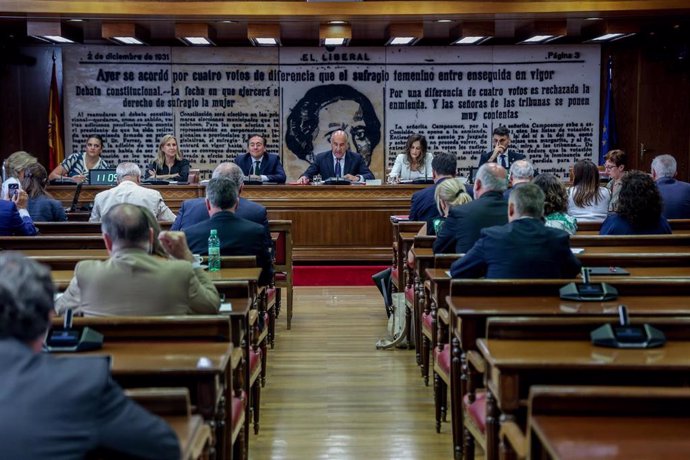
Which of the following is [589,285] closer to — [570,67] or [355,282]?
[355,282]

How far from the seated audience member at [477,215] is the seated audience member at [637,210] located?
80 centimetres

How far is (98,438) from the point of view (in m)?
1.84

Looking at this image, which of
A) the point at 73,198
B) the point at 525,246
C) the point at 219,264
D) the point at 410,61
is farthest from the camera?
the point at 410,61

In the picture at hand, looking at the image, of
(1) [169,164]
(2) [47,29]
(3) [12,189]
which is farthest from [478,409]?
(2) [47,29]

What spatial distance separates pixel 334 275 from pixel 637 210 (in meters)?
3.90

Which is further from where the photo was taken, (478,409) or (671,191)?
(671,191)

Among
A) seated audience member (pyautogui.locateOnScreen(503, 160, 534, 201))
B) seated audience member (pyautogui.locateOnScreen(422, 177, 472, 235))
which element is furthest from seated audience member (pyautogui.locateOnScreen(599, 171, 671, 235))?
seated audience member (pyautogui.locateOnScreen(422, 177, 472, 235))

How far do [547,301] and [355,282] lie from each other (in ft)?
16.9

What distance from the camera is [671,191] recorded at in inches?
282

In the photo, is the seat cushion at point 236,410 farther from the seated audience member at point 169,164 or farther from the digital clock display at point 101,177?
the seated audience member at point 169,164

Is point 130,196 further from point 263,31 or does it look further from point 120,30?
point 263,31

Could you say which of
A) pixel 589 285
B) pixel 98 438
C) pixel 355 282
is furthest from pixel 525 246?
pixel 355 282

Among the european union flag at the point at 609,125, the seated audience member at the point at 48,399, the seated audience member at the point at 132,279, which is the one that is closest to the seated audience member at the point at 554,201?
the seated audience member at the point at 132,279

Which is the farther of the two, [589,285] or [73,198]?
[73,198]
